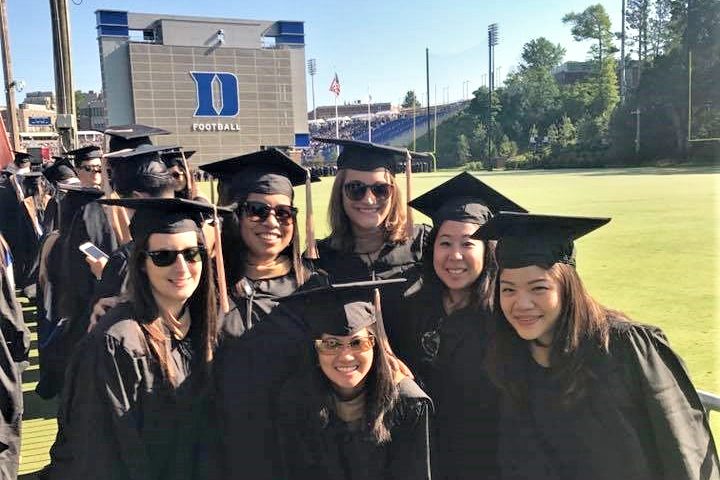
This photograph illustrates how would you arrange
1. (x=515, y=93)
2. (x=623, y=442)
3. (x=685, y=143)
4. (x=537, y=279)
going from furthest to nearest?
(x=515, y=93)
(x=685, y=143)
(x=537, y=279)
(x=623, y=442)

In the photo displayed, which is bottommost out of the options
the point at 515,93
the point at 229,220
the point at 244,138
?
the point at 229,220

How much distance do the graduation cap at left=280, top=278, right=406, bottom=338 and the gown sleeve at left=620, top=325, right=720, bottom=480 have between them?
852 mm

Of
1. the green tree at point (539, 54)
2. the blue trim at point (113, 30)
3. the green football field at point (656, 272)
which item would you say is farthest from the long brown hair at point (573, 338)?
the green tree at point (539, 54)

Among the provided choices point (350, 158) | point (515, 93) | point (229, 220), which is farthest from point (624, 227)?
point (515, 93)

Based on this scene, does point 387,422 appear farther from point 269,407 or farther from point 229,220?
point 229,220

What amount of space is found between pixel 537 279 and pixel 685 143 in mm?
41636

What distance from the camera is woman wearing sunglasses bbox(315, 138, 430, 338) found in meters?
3.15

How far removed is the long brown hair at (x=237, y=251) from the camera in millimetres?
2607

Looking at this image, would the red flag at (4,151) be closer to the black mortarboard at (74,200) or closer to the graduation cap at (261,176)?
the black mortarboard at (74,200)

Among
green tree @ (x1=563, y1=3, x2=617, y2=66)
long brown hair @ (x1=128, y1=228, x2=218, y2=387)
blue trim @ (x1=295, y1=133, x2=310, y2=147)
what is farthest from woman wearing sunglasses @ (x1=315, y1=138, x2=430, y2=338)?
green tree @ (x1=563, y1=3, x2=617, y2=66)

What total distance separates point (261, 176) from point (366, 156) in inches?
28.0

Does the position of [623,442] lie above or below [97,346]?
below

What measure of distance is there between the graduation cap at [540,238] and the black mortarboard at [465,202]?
0.46 metres

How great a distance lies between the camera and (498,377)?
6.73 ft
